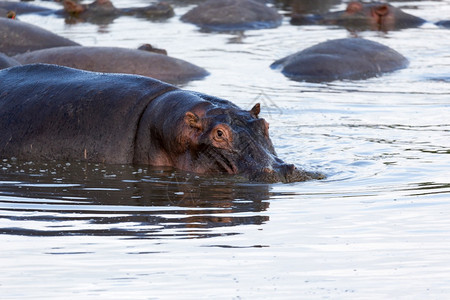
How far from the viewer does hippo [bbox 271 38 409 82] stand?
43.5ft

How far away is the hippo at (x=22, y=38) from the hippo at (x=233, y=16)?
4.79 meters

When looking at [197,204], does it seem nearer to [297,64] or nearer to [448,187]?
[448,187]

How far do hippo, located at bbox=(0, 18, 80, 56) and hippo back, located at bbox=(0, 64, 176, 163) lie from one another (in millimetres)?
5800

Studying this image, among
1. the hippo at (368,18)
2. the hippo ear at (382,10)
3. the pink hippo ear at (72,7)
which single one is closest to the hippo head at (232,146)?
the hippo at (368,18)

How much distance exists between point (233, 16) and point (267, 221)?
13130 millimetres

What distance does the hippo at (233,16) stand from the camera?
1884 cm

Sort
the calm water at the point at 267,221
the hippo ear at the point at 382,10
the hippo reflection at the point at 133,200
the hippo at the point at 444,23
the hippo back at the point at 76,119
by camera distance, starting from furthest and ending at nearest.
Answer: the hippo ear at the point at 382,10 < the hippo at the point at 444,23 < the hippo back at the point at 76,119 < the hippo reflection at the point at 133,200 < the calm water at the point at 267,221

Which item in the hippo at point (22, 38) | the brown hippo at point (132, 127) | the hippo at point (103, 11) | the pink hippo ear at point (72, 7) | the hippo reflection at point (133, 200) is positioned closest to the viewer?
the hippo reflection at point (133, 200)

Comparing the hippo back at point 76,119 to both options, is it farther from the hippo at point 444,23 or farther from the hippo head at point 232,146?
the hippo at point 444,23

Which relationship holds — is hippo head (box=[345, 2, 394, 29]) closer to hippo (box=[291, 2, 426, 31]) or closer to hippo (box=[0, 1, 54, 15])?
hippo (box=[291, 2, 426, 31])

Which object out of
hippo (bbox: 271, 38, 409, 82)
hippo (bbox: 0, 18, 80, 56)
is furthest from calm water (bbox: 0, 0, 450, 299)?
hippo (bbox: 0, 18, 80, 56)

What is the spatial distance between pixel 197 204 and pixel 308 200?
2.22ft

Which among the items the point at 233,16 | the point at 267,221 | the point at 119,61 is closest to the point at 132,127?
the point at 267,221

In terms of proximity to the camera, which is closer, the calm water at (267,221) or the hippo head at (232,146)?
the calm water at (267,221)
